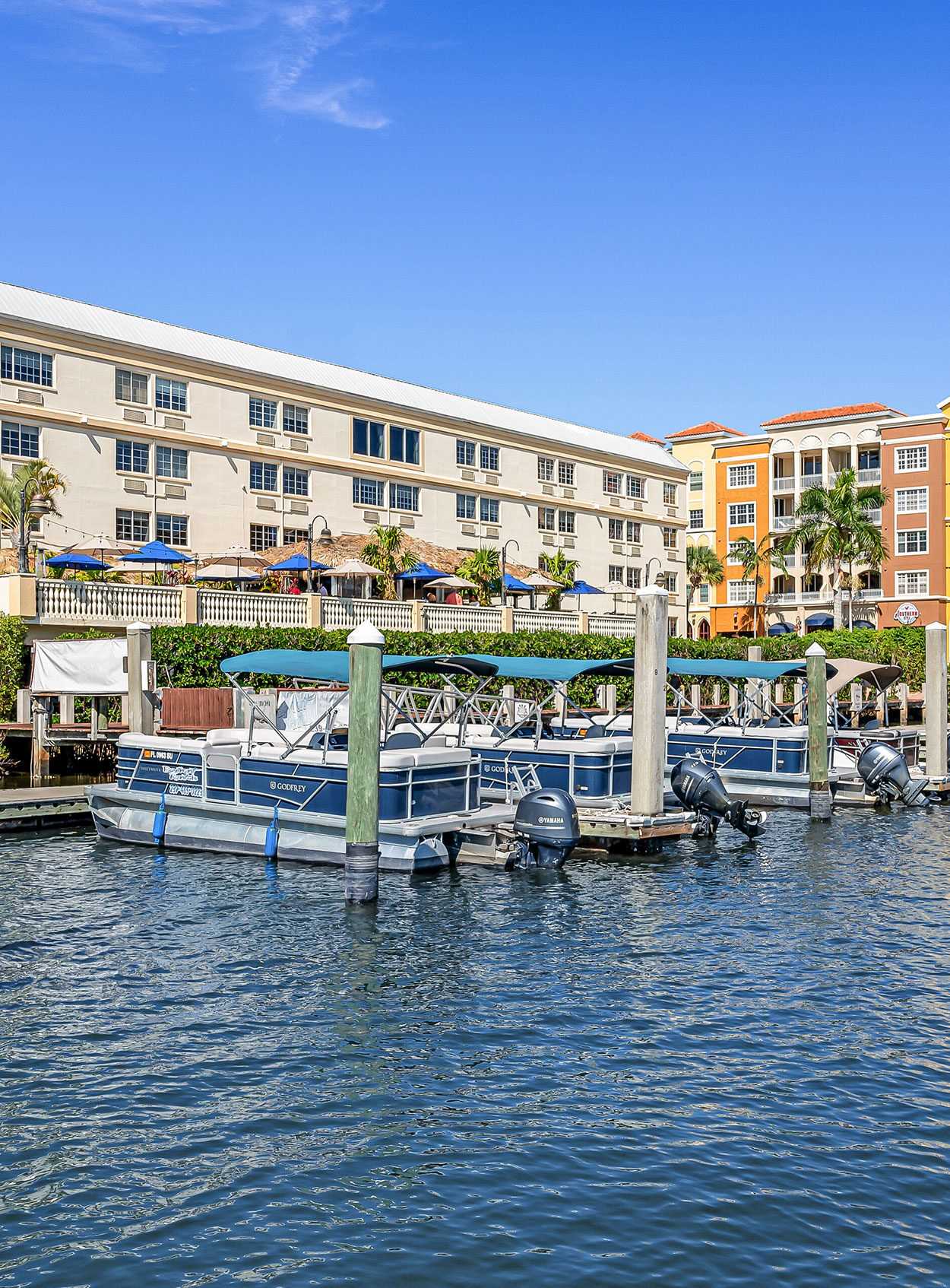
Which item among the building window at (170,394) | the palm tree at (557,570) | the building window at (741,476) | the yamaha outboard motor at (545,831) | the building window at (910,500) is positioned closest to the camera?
the yamaha outboard motor at (545,831)

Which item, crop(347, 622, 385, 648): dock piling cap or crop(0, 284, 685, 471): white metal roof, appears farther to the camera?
crop(0, 284, 685, 471): white metal roof

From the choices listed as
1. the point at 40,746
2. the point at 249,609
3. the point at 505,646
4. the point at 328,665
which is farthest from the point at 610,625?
the point at 328,665

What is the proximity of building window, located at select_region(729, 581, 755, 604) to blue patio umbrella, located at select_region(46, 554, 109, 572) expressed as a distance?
59.0 m

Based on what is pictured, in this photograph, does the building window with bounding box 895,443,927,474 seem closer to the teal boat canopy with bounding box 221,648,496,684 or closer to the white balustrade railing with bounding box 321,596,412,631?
the white balustrade railing with bounding box 321,596,412,631

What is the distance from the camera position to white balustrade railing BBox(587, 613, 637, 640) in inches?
2048

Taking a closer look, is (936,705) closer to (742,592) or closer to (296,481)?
(296,481)

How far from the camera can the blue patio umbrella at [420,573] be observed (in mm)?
48094

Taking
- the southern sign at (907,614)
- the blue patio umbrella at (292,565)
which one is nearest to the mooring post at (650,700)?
the blue patio umbrella at (292,565)

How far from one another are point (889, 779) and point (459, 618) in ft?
64.8

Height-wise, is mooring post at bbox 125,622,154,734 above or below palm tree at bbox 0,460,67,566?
below

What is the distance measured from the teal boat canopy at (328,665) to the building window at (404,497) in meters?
33.5

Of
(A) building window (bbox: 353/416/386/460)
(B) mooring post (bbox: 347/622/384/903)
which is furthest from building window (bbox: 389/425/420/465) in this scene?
(B) mooring post (bbox: 347/622/384/903)

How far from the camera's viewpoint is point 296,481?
52281 mm

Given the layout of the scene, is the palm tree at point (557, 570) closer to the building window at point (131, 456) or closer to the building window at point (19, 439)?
the building window at point (131, 456)
